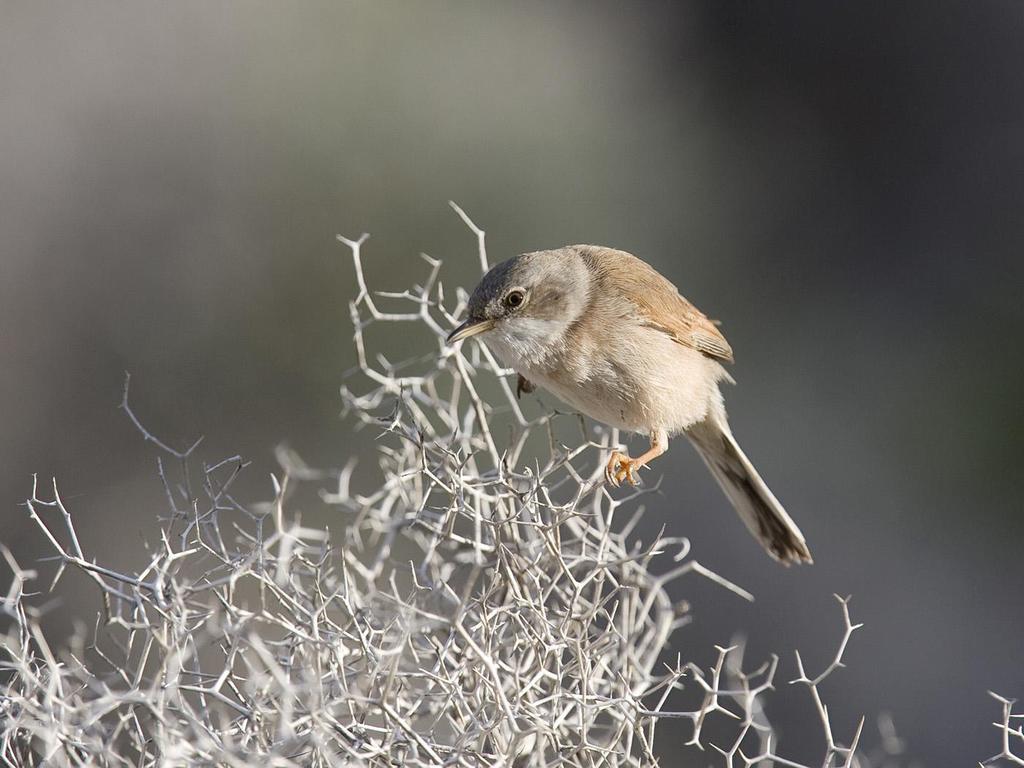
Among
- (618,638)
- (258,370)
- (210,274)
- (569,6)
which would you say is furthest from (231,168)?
(618,638)

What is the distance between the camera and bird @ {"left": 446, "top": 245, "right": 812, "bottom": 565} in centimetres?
411

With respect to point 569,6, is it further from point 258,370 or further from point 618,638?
point 618,638

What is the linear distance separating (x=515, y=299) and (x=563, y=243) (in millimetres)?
5890

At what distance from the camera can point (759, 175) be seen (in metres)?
12.6

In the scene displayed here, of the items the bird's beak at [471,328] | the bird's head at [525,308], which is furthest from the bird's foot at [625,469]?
the bird's beak at [471,328]

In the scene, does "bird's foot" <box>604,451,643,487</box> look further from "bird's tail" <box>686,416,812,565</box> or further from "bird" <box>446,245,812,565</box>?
"bird's tail" <box>686,416,812,565</box>

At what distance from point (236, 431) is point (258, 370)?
537 millimetres

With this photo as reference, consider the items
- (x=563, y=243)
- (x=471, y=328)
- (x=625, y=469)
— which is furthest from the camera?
(x=563, y=243)

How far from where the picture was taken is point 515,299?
415 cm

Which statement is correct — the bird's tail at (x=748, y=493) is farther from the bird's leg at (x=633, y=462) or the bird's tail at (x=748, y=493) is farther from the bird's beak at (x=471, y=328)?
the bird's beak at (x=471, y=328)

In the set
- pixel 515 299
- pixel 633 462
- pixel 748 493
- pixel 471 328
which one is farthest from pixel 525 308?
pixel 748 493

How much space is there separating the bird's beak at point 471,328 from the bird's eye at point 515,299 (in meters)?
0.13

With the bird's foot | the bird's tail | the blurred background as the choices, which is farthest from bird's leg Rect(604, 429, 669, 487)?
the blurred background

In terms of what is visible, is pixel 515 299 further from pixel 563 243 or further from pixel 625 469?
pixel 563 243
